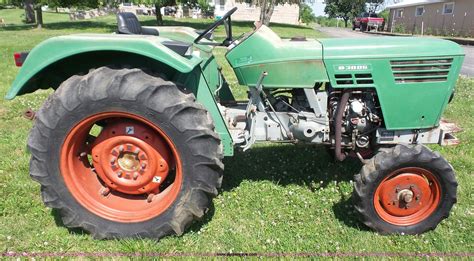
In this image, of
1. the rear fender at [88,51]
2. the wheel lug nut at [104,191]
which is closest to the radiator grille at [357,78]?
the rear fender at [88,51]

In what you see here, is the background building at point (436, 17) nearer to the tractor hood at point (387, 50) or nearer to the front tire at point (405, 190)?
the tractor hood at point (387, 50)

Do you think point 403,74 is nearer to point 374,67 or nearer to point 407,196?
point 374,67

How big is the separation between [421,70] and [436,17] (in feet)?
98.8

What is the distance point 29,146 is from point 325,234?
6.83ft

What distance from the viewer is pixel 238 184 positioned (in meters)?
3.52

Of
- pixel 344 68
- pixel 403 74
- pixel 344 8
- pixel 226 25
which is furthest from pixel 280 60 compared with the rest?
pixel 344 8

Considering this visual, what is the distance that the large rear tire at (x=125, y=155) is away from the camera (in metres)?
2.41

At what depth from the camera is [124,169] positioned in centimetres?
273

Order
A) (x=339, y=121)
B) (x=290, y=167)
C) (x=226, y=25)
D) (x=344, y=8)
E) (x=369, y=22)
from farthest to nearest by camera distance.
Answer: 1. (x=344, y=8)
2. (x=369, y=22)
3. (x=290, y=167)
4. (x=226, y=25)
5. (x=339, y=121)

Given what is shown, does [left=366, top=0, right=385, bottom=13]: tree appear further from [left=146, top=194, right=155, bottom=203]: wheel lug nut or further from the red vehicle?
[left=146, top=194, right=155, bottom=203]: wheel lug nut

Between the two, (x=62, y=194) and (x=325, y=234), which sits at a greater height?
(x=62, y=194)

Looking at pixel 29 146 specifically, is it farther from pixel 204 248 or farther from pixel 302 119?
pixel 302 119

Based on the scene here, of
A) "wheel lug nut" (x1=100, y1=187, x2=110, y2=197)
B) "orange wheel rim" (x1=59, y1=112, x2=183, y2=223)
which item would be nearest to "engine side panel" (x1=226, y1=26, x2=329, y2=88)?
"orange wheel rim" (x1=59, y1=112, x2=183, y2=223)

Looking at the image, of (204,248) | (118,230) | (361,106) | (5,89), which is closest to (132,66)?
(118,230)
